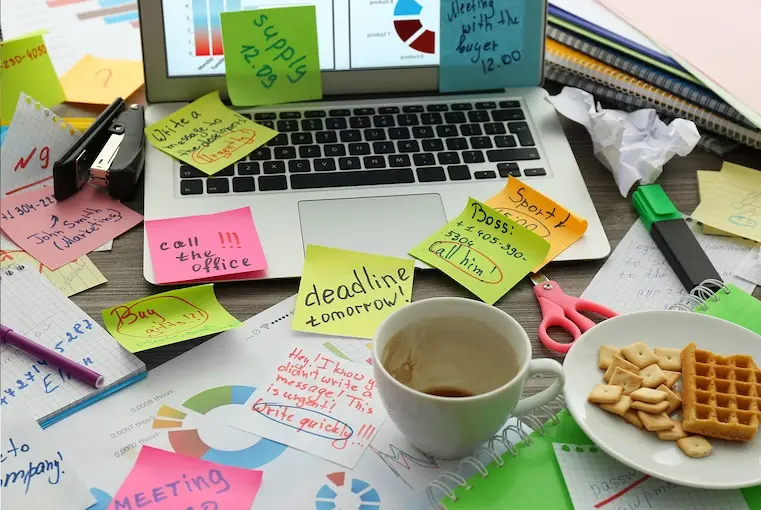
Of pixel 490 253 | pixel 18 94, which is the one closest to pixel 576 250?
pixel 490 253

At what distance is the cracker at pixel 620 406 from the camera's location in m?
0.59

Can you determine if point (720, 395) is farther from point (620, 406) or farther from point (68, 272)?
point (68, 272)

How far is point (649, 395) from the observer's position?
0.60 meters

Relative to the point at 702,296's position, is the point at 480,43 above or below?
above

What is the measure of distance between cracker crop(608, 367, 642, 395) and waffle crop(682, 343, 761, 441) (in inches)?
1.3

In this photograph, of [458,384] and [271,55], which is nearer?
[458,384]

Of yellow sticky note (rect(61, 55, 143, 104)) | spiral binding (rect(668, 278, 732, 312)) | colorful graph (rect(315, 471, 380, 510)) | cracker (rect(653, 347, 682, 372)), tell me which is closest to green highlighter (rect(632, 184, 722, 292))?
spiral binding (rect(668, 278, 732, 312))

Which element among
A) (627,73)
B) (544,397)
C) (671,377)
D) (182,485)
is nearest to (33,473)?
(182,485)

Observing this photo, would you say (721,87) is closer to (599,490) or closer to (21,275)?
(599,490)

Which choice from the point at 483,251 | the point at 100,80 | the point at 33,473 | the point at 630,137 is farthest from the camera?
the point at 100,80

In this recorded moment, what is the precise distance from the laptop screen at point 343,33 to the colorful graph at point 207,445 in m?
0.40

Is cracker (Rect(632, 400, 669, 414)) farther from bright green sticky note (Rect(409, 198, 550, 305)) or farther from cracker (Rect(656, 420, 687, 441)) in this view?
bright green sticky note (Rect(409, 198, 550, 305))

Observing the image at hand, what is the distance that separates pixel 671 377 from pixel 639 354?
1.1 inches

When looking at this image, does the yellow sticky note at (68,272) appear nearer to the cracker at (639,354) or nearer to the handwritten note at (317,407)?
the handwritten note at (317,407)
